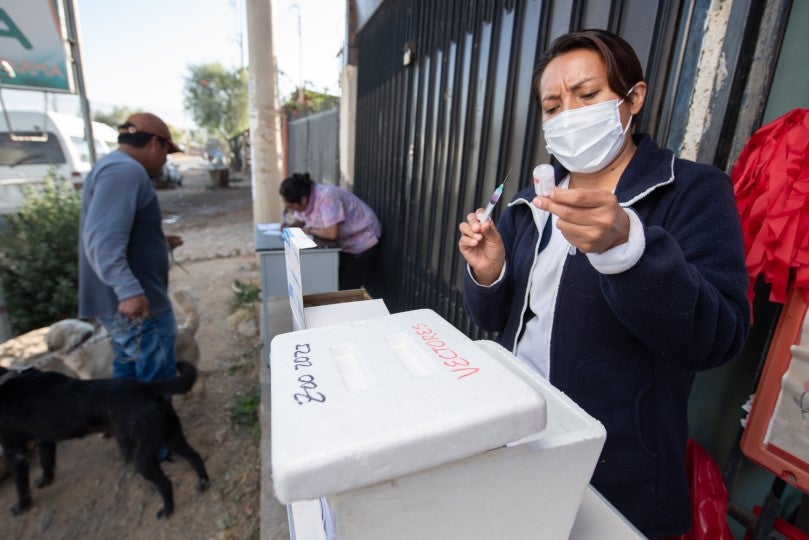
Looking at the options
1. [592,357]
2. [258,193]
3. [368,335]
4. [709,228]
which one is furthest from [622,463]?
[258,193]

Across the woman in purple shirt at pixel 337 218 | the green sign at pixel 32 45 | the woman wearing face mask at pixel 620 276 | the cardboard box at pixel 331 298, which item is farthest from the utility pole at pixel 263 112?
the woman wearing face mask at pixel 620 276

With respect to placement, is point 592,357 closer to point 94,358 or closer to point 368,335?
point 368,335

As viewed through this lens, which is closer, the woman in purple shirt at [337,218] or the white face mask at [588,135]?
the white face mask at [588,135]

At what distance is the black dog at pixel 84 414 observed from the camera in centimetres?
220

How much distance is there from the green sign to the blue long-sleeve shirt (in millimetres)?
3028

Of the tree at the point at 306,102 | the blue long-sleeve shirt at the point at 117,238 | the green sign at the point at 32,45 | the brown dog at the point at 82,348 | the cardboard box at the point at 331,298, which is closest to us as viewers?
the cardboard box at the point at 331,298

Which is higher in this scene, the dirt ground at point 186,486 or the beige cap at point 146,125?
the beige cap at point 146,125

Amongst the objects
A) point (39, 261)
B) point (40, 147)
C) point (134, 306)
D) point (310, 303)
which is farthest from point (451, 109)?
point (40, 147)

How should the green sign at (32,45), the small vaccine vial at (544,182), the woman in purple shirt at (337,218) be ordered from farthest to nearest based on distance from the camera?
1. the green sign at (32,45)
2. the woman in purple shirt at (337,218)
3. the small vaccine vial at (544,182)

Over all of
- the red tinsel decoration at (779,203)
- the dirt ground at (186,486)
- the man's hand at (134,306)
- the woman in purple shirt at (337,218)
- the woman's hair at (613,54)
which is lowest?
the dirt ground at (186,486)

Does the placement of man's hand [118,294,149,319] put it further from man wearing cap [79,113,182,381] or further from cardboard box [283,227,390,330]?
cardboard box [283,227,390,330]

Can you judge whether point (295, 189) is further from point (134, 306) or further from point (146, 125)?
point (134, 306)

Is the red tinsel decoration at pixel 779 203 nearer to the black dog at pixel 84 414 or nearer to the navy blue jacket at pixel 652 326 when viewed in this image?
the navy blue jacket at pixel 652 326

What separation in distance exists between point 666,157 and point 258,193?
19.1 feet
